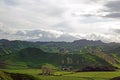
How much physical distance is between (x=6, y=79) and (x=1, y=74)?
233 inches

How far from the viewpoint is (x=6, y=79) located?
193 meters

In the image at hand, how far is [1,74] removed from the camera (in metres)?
196
